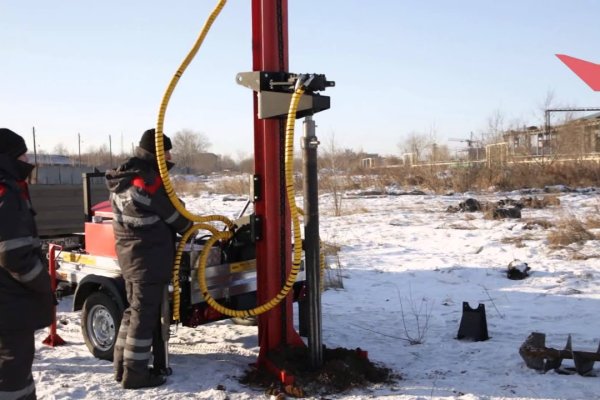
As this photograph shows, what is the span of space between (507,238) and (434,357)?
711cm

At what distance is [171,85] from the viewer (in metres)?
4.25

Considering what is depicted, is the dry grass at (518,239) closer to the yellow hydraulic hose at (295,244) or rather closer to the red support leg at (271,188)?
the red support leg at (271,188)

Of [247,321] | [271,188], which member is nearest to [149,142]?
[271,188]

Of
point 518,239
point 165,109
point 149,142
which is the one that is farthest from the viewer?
point 518,239

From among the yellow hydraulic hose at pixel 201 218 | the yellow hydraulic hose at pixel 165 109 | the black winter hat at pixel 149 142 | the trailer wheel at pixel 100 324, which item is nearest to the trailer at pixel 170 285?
the trailer wheel at pixel 100 324

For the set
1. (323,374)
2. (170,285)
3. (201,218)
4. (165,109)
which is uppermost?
(165,109)

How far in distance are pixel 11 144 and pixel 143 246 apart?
120 cm

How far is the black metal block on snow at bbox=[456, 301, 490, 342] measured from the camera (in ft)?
18.1

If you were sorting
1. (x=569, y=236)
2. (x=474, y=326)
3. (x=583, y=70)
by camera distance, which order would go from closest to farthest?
(x=583, y=70) → (x=474, y=326) → (x=569, y=236)

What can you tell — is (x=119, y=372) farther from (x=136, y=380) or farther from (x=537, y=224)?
(x=537, y=224)

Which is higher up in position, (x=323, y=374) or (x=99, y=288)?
(x=99, y=288)

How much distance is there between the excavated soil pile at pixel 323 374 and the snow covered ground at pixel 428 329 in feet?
0.35

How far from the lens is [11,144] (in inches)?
147

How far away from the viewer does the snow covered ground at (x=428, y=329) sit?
172 inches
